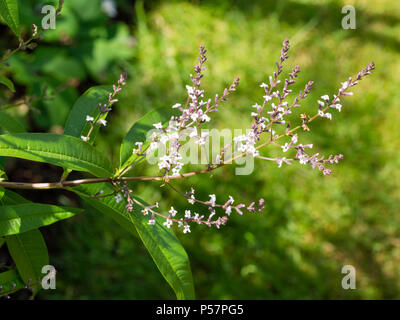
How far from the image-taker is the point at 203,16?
3.89 meters

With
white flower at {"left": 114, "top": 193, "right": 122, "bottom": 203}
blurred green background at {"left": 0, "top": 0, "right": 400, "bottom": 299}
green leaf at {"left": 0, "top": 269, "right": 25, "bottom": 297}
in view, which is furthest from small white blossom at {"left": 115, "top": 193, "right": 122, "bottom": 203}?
blurred green background at {"left": 0, "top": 0, "right": 400, "bottom": 299}

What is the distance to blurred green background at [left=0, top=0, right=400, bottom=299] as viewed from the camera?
278 centimetres

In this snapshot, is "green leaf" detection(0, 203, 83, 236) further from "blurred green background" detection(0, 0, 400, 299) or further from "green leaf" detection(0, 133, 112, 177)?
"blurred green background" detection(0, 0, 400, 299)

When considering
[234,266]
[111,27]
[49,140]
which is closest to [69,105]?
[111,27]

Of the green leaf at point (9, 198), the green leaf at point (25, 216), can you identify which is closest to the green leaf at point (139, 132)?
the green leaf at point (25, 216)

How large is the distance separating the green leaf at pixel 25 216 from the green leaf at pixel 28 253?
17 cm

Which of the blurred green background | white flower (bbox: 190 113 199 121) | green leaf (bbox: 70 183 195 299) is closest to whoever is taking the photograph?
white flower (bbox: 190 113 199 121)

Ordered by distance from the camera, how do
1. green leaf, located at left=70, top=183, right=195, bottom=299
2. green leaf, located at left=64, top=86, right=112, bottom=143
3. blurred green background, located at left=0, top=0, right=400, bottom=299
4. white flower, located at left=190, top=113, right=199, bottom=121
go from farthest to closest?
blurred green background, located at left=0, top=0, right=400, bottom=299 → green leaf, located at left=64, top=86, right=112, bottom=143 → green leaf, located at left=70, top=183, right=195, bottom=299 → white flower, located at left=190, top=113, right=199, bottom=121

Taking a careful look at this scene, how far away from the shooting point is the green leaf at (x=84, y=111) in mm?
1340

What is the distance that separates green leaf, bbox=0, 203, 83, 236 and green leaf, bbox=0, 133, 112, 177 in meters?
0.16

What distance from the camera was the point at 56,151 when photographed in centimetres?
115

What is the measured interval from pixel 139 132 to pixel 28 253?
1.78 ft

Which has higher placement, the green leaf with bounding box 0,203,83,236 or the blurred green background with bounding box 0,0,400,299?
the blurred green background with bounding box 0,0,400,299
